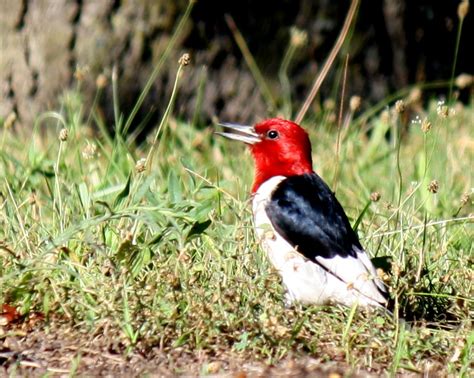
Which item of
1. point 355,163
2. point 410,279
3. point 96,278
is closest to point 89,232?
point 96,278

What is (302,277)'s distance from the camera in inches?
181

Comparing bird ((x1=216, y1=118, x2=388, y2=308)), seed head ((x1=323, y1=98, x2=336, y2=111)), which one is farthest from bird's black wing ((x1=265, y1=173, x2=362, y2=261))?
seed head ((x1=323, y1=98, x2=336, y2=111))

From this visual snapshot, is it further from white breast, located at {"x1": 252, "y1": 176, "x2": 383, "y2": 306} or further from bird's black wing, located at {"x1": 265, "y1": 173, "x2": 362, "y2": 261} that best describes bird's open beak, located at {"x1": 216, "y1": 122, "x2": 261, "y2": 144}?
white breast, located at {"x1": 252, "y1": 176, "x2": 383, "y2": 306}

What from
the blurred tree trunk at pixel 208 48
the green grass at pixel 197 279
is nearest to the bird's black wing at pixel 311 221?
the green grass at pixel 197 279

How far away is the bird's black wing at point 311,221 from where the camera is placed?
4.66 m

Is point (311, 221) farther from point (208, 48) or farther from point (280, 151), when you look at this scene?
point (208, 48)

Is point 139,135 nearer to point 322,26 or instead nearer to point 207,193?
point 322,26

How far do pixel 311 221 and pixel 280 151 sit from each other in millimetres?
670

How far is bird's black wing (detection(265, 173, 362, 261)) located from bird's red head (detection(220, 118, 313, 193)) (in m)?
0.30

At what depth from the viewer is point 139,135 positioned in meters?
7.53

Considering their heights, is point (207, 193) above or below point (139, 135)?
above

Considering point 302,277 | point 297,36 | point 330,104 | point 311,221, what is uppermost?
point 297,36

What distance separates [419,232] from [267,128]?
36.7 inches

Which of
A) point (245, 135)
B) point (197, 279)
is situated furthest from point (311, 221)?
point (245, 135)
